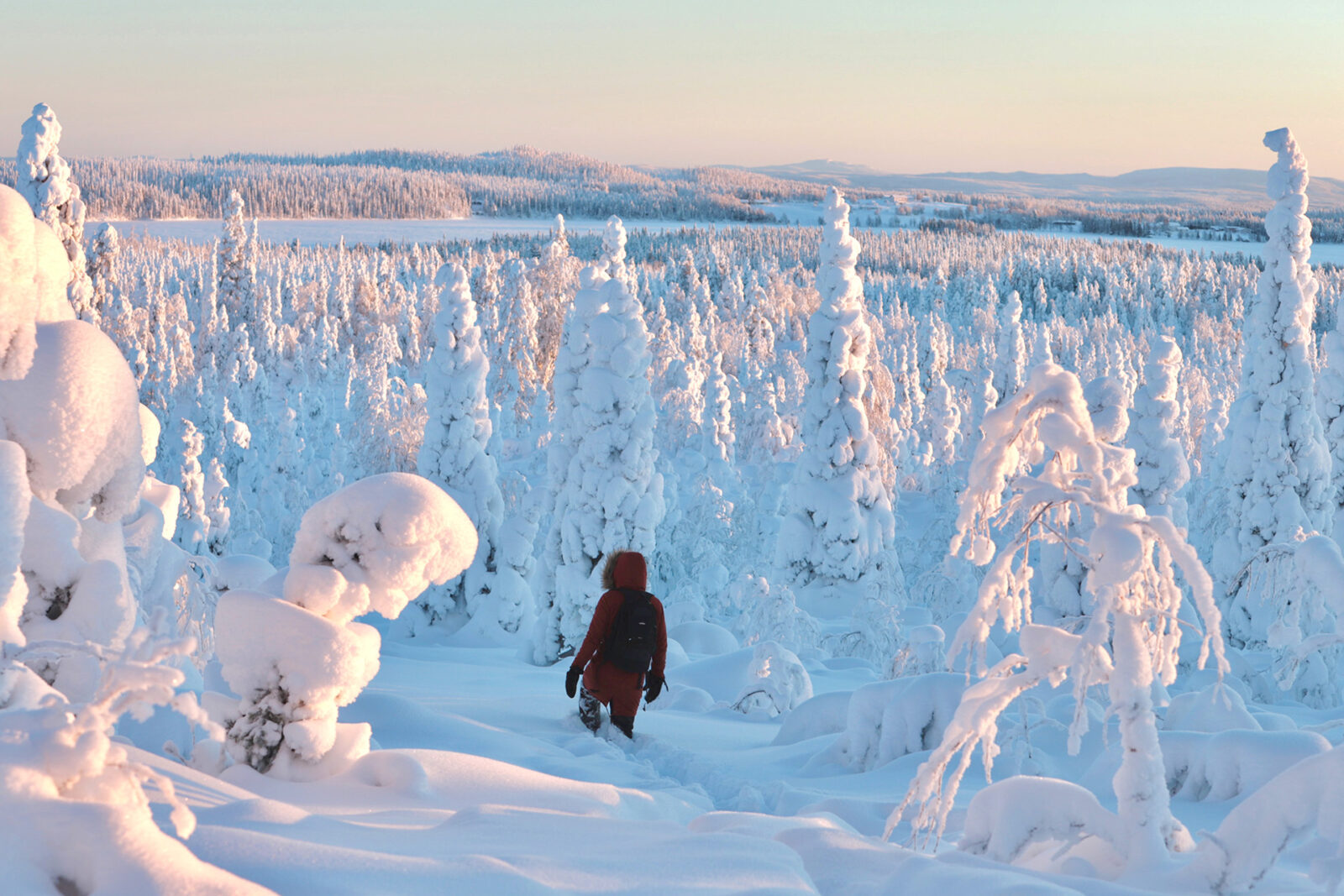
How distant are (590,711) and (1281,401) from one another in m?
15.9

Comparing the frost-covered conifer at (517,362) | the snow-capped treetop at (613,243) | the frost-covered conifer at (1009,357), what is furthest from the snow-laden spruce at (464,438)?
the frost-covered conifer at (1009,357)

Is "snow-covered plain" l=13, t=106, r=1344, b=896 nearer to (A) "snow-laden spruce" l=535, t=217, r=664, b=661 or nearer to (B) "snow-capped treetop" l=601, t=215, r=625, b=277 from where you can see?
(A) "snow-laden spruce" l=535, t=217, r=664, b=661

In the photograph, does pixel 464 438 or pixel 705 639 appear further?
pixel 464 438

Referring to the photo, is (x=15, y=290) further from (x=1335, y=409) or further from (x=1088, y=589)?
(x=1335, y=409)

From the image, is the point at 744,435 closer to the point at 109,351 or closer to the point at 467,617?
the point at 467,617

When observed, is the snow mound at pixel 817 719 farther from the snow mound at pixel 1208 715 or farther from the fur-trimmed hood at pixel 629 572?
the snow mound at pixel 1208 715

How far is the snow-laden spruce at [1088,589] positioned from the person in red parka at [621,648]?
136 inches

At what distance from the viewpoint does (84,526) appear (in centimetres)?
451

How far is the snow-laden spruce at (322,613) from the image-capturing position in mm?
4012

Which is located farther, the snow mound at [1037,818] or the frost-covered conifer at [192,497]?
the frost-covered conifer at [192,497]

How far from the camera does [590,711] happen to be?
689 centimetres

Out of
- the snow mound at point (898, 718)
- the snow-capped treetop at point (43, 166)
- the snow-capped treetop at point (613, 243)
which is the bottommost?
the snow mound at point (898, 718)

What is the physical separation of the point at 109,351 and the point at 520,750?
3.18m

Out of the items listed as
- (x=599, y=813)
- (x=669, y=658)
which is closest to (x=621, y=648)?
(x=599, y=813)
